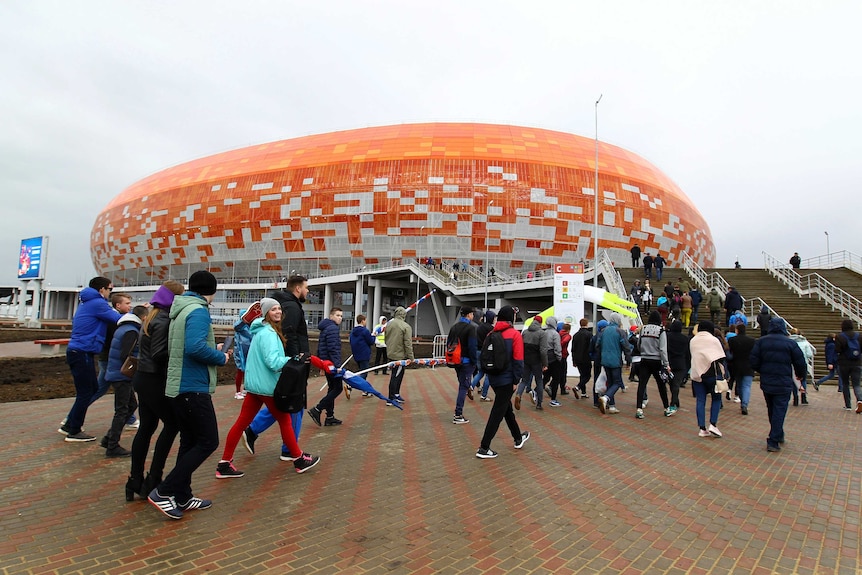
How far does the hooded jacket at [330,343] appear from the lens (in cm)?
682

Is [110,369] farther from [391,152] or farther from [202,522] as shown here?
[391,152]

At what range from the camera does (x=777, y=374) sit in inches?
227

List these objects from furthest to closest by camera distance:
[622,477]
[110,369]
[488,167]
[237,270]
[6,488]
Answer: [237,270] → [488,167] → [110,369] → [622,477] → [6,488]

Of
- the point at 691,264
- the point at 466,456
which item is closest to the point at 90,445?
→ the point at 466,456

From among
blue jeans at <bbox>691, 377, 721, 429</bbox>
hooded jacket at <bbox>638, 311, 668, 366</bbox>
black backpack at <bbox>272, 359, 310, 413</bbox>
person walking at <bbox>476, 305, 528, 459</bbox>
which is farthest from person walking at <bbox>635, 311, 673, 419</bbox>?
black backpack at <bbox>272, 359, 310, 413</bbox>

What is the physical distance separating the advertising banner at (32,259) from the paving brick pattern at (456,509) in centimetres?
3011

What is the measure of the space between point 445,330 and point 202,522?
31688 mm

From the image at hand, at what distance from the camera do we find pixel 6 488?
398 centimetres

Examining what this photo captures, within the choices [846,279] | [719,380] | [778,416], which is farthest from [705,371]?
[846,279]

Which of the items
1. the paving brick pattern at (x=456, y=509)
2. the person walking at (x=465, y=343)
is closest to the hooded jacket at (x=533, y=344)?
the person walking at (x=465, y=343)

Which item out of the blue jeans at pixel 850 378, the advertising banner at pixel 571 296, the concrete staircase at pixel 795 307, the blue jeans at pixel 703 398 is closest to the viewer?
the blue jeans at pixel 703 398

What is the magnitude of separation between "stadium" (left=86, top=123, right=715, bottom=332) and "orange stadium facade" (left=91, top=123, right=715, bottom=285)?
0.41 feet

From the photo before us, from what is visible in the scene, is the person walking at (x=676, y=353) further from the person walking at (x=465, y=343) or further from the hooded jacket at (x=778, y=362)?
the person walking at (x=465, y=343)

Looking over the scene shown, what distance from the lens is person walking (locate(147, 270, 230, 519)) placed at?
3393mm
